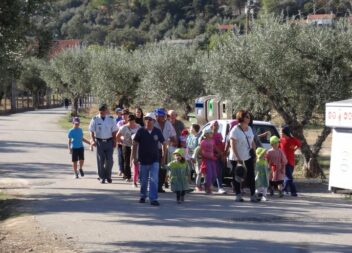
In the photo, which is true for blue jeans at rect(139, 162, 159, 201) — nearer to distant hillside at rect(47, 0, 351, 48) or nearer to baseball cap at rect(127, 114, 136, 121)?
baseball cap at rect(127, 114, 136, 121)

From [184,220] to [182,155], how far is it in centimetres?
257

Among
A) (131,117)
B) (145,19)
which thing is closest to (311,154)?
(131,117)

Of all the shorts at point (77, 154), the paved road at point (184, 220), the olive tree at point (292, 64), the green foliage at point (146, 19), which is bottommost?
the paved road at point (184, 220)

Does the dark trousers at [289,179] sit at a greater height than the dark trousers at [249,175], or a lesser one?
lesser

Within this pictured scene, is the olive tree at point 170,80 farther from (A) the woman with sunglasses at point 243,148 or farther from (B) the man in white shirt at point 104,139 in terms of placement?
(A) the woman with sunglasses at point 243,148

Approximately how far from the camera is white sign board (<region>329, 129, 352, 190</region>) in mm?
15703

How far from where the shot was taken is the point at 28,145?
3014cm

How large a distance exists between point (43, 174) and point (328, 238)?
35.8 ft

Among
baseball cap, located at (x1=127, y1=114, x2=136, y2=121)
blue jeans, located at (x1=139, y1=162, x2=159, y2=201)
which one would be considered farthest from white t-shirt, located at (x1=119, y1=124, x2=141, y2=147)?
blue jeans, located at (x1=139, y1=162, x2=159, y2=201)

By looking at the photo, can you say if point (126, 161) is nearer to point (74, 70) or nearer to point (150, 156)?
point (150, 156)

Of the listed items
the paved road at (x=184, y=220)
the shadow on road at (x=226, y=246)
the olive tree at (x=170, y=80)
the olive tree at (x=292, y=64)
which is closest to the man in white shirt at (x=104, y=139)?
the paved road at (x=184, y=220)

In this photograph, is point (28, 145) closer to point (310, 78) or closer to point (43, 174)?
point (43, 174)

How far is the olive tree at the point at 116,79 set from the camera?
4462 centimetres

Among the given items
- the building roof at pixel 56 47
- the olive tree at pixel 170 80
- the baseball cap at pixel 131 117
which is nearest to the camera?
the building roof at pixel 56 47
